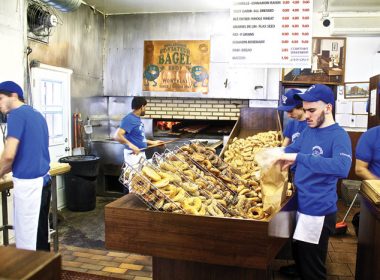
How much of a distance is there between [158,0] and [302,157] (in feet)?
17.4

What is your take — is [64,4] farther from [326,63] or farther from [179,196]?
[326,63]

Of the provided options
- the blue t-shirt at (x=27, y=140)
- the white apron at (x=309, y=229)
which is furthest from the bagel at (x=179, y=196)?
the blue t-shirt at (x=27, y=140)

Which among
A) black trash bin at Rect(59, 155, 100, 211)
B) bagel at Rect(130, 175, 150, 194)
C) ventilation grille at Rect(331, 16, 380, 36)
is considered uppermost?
ventilation grille at Rect(331, 16, 380, 36)

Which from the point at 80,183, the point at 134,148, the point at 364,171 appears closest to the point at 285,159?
the point at 364,171

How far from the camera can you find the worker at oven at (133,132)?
Result: 5359 mm

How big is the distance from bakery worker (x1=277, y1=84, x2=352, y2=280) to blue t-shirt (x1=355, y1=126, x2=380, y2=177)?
68 centimetres

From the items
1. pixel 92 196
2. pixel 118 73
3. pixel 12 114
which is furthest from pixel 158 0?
pixel 12 114

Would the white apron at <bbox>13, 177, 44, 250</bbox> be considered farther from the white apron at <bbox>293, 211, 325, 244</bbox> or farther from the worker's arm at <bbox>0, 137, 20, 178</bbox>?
the white apron at <bbox>293, 211, 325, 244</bbox>

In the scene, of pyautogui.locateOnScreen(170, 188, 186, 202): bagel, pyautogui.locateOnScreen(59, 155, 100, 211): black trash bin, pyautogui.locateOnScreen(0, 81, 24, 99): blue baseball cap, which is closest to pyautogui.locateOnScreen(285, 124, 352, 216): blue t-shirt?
pyautogui.locateOnScreen(170, 188, 186, 202): bagel

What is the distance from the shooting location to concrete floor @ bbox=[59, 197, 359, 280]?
3764 mm

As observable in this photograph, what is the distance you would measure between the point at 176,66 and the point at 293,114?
13.2 ft

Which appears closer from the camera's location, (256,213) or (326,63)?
(256,213)

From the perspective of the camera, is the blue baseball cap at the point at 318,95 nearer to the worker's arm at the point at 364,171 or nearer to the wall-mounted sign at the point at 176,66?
the worker's arm at the point at 364,171

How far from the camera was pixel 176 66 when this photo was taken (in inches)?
298
